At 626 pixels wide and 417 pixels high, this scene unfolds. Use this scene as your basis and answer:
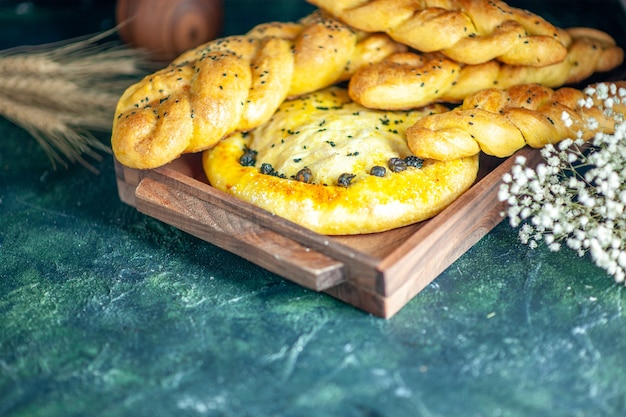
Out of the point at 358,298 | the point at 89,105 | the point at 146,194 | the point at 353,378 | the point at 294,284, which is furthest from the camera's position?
the point at 89,105

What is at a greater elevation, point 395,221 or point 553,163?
point 553,163

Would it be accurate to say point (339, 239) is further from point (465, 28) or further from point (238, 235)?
point (465, 28)

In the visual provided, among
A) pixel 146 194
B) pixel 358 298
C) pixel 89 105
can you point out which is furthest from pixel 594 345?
pixel 89 105

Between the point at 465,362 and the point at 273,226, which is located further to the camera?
the point at 273,226

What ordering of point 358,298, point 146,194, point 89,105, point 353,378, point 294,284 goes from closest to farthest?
1. point 353,378
2. point 358,298
3. point 294,284
4. point 146,194
5. point 89,105

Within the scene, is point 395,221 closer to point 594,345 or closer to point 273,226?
point 273,226

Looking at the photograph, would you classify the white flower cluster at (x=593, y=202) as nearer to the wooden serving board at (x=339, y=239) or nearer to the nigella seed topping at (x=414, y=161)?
the wooden serving board at (x=339, y=239)

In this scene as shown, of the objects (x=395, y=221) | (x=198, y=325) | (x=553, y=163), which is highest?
(x=553, y=163)
